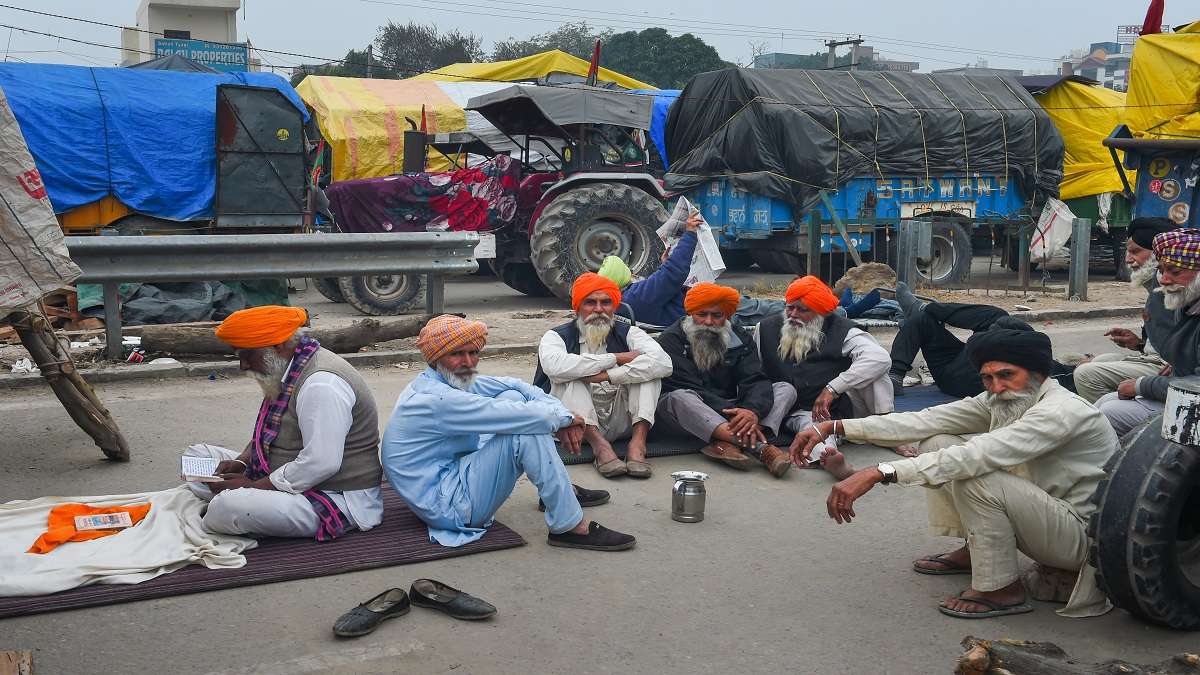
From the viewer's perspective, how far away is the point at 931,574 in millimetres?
4922

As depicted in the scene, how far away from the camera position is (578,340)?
694 cm

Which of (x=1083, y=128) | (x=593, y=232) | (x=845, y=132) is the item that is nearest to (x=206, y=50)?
(x=845, y=132)

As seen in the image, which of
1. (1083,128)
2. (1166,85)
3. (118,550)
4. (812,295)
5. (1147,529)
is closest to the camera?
(1147,529)

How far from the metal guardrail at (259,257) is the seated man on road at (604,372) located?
149 inches

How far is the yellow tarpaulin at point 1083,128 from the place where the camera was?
18.7 meters

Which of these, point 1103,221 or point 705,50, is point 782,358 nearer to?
point 1103,221

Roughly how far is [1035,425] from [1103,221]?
613 inches

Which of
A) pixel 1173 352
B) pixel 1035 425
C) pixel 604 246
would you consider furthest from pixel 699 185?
pixel 1035 425

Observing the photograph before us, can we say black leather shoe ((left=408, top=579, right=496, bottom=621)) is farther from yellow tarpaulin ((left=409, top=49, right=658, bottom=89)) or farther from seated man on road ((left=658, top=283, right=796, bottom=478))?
yellow tarpaulin ((left=409, top=49, right=658, bottom=89))

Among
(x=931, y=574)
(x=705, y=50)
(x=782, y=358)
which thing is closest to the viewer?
(x=931, y=574)

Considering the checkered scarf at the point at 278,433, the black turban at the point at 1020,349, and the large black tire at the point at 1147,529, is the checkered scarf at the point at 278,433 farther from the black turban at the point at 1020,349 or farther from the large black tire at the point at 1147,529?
the large black tire at the point at 1147,529

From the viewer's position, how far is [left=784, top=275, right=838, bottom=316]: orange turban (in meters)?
7.03

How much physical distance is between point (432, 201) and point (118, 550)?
31.3ft

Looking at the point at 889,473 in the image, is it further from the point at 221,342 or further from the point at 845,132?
the point at 845,132
